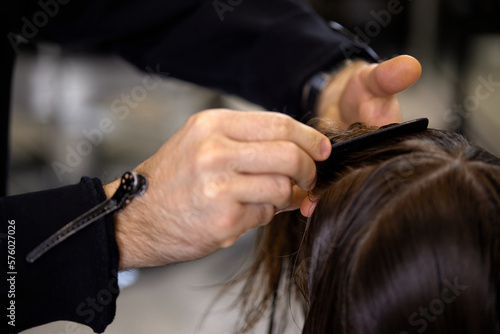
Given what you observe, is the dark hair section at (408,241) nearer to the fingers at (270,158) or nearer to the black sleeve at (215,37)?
the fingers at (270,158)

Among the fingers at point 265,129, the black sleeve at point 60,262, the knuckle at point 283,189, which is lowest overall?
the black sleeve at point 60,262

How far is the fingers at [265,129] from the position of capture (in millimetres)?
720

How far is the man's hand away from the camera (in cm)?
99

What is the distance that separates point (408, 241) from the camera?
67cm

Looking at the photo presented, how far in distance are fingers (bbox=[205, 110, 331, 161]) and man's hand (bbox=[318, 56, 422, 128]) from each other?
0.33 metres

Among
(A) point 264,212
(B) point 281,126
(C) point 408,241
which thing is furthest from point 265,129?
(C) point 408,241

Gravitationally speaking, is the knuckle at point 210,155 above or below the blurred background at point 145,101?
above

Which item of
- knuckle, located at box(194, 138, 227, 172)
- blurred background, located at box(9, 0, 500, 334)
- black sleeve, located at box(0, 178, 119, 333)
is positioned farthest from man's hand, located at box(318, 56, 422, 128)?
blurred background, located at box(9, 0, 500, 334)

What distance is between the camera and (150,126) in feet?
12.6

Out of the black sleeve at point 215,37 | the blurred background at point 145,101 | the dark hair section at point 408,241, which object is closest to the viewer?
the dark hair section at point 408,241

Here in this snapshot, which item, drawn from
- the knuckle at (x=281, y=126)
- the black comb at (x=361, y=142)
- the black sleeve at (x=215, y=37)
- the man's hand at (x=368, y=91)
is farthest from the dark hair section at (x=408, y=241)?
the black sleeve at (x=215, y=37)

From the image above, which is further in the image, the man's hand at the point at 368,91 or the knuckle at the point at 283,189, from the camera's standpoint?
the man's hand at the point at 368,91

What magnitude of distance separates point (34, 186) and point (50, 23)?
2.05 m

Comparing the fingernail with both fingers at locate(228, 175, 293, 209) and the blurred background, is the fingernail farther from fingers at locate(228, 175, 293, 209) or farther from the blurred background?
the blurred background
